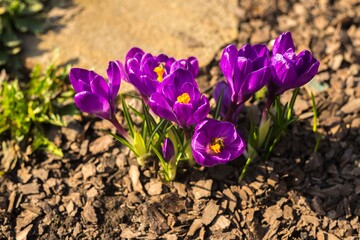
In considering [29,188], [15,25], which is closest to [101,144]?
[29,188]

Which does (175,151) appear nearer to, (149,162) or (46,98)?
(149,162)

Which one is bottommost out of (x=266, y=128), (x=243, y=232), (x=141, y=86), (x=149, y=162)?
(x=243, y=232)

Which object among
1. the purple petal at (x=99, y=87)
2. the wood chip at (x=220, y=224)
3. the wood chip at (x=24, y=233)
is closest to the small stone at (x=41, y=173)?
the wood chip at (x=24, y=233)

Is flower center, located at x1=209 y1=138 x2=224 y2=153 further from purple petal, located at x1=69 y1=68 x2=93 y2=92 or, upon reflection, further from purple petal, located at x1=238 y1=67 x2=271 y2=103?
purple petal, located at x1=69 y1=68 x2=93 y2=92

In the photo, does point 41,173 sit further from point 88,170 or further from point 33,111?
point 33,111

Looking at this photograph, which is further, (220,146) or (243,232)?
(243,232)

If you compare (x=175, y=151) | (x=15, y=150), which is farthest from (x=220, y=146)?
(x=15, y=150)
